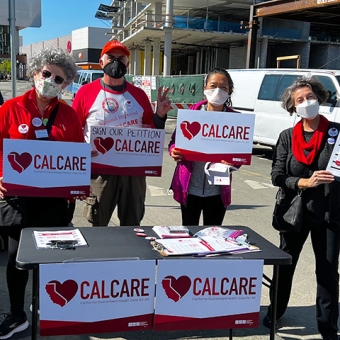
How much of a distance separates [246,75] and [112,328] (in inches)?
407

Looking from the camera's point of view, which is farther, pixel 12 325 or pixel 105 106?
pixel 105 106

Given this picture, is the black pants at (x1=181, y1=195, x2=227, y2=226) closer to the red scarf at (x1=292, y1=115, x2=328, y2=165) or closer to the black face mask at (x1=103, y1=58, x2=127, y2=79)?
the red scarf at (x1=292, y1=115, x2=328, y2=165)

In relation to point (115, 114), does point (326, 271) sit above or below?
below

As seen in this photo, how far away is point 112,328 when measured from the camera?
2426 mm

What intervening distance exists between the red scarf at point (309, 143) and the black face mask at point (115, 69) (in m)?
1.49

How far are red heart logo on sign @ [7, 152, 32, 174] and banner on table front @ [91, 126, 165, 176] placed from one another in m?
0.68

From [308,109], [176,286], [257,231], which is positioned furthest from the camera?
[257,231]

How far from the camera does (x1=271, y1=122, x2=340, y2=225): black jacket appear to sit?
9.89ft

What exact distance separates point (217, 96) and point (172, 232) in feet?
4.14

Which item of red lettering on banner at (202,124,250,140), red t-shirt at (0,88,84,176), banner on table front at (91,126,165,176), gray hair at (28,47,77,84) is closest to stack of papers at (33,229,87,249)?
red t-shirt at (0,88,84,176)

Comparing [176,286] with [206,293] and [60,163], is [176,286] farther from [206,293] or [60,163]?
[60,163]

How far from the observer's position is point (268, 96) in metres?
11.0

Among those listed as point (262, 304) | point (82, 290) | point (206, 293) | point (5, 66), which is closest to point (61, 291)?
point (82, 290)

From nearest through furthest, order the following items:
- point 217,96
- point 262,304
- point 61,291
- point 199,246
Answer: point 61,291
point 199,246
point 217,96
point 262,304
